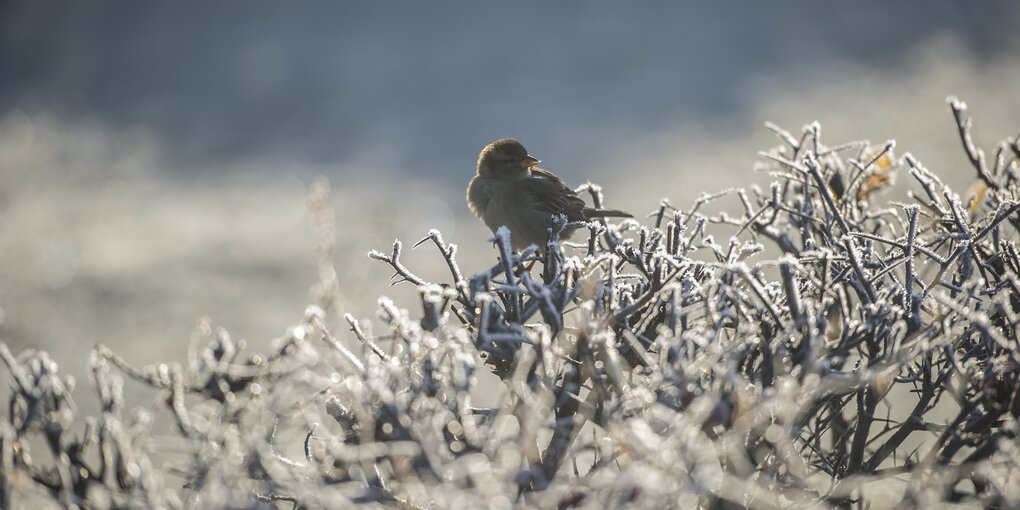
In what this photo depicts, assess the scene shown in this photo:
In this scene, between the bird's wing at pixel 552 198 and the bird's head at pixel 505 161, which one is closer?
the bird's wing at pixel 552 198

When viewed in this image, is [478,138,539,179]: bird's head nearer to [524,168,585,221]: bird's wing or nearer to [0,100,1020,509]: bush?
[524,168,585,221]: bird's wing

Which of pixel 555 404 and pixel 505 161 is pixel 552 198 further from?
pixel 555 404

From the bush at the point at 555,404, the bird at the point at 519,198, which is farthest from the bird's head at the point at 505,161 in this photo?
the bush at the point at 555,404

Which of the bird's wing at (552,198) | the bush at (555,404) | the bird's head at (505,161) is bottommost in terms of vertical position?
the bush at (555,404)

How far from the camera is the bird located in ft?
9.26

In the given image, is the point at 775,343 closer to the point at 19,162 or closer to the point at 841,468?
the point at 841,468

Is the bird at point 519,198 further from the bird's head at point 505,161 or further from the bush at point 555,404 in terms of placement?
the bush at point 555,404

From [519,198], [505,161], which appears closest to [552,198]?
[519,198]

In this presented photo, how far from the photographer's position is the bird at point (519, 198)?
2.82 meters

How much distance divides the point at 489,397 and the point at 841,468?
2.85 m

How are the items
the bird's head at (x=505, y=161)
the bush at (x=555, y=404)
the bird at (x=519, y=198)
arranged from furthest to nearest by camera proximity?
Result: the bird's head at (x=505, y=161) → the bird at (x=519, y=198) → the bush at (x=555, y=404)

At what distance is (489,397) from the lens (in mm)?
4156

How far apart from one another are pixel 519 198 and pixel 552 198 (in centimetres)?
13

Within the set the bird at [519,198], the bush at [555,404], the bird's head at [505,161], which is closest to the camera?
the bush at [555,404]
